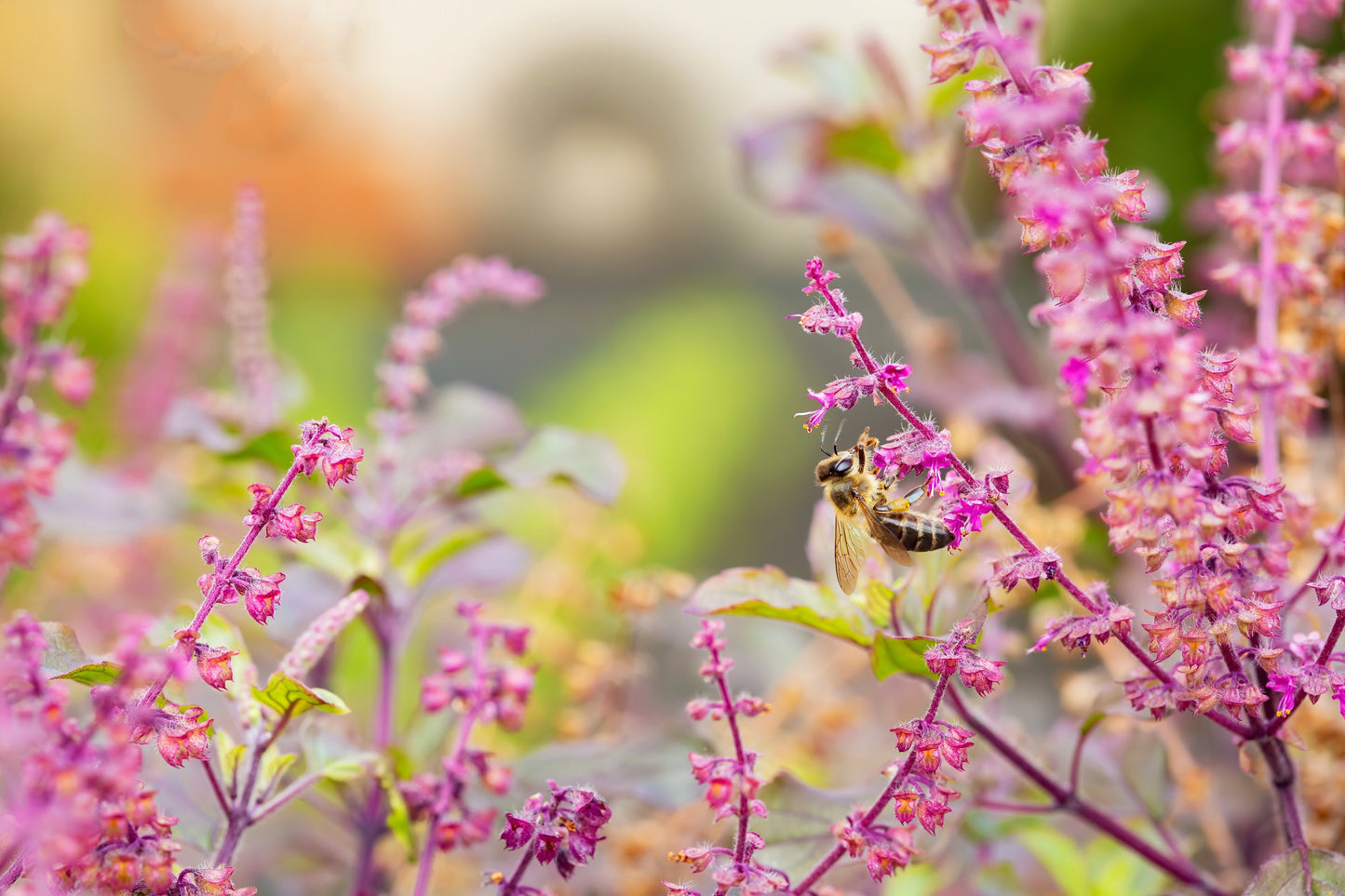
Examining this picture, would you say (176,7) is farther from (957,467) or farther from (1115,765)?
(1115,765)

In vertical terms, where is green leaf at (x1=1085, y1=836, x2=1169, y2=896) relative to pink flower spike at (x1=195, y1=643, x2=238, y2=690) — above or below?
above

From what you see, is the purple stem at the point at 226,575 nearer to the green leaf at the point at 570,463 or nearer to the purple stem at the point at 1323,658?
the green leaf at the point at 570,463

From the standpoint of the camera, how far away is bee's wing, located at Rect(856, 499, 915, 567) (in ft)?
1.77

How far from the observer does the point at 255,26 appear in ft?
2.03

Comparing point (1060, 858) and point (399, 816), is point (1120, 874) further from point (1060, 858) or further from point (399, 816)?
point (399, 816)

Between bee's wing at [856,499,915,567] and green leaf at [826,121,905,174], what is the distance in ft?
1.08

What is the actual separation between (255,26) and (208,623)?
371 mm

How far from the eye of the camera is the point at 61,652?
0.39 m

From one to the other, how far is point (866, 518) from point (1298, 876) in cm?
29

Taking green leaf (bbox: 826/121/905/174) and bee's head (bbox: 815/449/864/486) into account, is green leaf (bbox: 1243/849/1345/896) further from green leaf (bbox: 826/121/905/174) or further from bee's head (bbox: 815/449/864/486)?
green leaf (bbox: 826/121/905/174)

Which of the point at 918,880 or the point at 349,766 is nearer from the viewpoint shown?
the point at 349,766

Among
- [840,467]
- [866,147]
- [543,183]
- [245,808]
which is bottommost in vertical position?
[245,808]

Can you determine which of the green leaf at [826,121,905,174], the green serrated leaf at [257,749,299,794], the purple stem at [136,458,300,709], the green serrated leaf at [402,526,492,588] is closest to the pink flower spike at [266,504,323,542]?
the purple stem at [136,458,300,709]

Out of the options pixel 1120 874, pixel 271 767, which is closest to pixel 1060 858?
pixel 1120 874
